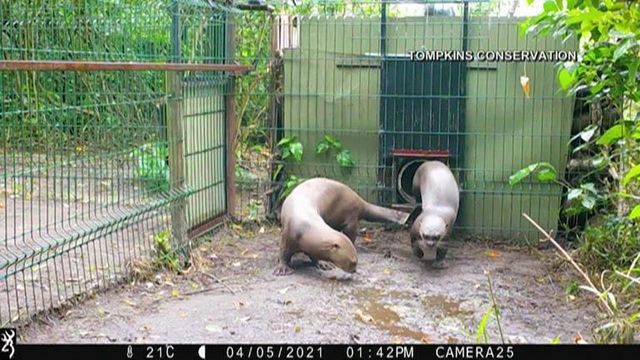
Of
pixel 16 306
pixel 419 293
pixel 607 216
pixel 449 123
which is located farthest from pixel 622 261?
pixel 16 306

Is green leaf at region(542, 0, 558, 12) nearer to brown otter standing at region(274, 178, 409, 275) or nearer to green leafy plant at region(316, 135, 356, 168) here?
brown otter standing at region(274, 178, 409, 275)

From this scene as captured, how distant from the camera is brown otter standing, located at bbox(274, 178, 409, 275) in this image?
16.8 feet

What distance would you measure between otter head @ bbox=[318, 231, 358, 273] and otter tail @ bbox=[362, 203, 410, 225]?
1.05m

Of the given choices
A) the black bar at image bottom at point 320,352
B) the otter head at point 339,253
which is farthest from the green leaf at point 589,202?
the black bar at image bottom at point 320,352

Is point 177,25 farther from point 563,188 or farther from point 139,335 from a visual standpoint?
point 563,188

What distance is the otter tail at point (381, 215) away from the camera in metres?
6.17

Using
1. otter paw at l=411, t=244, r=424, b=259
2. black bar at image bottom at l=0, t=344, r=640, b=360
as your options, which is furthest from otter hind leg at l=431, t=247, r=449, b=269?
black bar at image bottom at l=0, t=344, r=640, b=360

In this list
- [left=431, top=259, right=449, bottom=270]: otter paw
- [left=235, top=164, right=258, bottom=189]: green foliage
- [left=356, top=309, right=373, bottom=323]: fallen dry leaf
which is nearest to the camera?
[left=356, top=309, right=373, bottom=323]: fallen dry leaf

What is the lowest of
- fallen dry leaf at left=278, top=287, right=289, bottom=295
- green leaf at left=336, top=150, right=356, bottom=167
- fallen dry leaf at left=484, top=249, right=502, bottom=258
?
fallen dry leaf at left=484, top=249, right=502, bottom=258

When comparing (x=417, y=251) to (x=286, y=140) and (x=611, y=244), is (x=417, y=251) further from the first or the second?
(x=286, y=140)

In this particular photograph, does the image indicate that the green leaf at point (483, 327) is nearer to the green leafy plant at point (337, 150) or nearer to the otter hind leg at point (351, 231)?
the otter hind leg at point (351, 231)

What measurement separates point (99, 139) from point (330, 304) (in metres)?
1.75

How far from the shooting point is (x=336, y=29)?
21.5 ft

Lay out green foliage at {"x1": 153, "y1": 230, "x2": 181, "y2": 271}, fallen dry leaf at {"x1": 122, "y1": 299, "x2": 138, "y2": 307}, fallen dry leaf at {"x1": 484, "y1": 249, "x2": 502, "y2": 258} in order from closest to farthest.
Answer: fallen dry leaf at {"x1": 122, "y1": 299, "x2": 138, "y2": 307} → green foliage at {"x1": 153, "y1": 230, "x2": 181, "y2": 271} → fallen dry leaf at {"x1": 484, "y1": 249, "x2": 502, "y2": 258}
